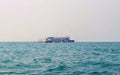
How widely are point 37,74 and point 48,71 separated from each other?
124 cm

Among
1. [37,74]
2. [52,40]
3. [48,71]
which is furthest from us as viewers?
[52,40]

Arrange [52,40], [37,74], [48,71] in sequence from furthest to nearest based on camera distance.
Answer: [52,40]
[48,71]
[37,74]

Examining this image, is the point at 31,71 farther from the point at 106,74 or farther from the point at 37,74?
the point at 106,74

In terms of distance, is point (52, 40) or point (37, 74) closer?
point (37, 74)

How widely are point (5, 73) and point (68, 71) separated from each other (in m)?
3.37

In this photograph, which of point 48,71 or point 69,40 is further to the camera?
point 69,40

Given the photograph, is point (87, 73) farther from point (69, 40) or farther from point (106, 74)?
point (69, 40)

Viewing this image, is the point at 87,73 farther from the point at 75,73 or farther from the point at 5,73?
the point at 5,73

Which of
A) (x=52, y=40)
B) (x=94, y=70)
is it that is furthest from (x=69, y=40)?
(x=94, y=70)

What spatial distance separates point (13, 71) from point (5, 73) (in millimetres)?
892

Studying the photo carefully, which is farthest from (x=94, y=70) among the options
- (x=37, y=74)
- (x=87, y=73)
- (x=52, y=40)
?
(x=52, y=40)

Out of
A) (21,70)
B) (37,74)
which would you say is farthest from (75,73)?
(21,70)

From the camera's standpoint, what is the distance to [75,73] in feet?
55.1

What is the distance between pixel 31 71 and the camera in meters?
17.3
